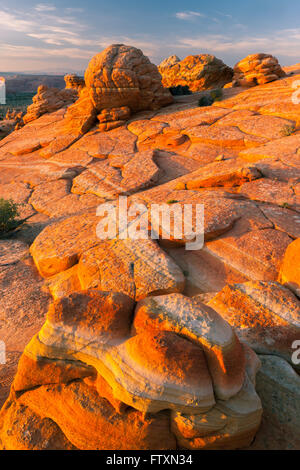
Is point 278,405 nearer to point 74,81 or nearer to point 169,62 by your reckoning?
point 74,81

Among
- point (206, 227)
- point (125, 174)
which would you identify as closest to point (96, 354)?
point (206, 227)

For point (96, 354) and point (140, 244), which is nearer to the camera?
point (96, 354)

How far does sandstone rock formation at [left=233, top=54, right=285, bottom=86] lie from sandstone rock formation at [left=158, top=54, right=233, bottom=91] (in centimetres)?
751

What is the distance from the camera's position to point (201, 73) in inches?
1001

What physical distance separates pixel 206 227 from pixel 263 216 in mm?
1531

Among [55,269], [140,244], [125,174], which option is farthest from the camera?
[125,174]

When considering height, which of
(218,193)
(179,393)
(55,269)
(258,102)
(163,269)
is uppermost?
(258,102)

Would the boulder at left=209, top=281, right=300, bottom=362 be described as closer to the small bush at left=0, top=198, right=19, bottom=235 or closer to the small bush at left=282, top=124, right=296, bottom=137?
the small bush at left=0, top=198, right=19, bottom=235

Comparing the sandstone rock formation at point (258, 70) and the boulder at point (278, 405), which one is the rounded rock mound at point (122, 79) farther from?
the boulder at point (278, 405)

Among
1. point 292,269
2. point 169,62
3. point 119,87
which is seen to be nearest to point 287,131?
point 292,269

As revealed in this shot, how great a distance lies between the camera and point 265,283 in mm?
4602

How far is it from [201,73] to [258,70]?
967cm

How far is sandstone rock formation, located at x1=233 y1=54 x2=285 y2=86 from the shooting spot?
16.8 metres

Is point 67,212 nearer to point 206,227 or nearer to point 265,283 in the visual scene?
point 206,227
